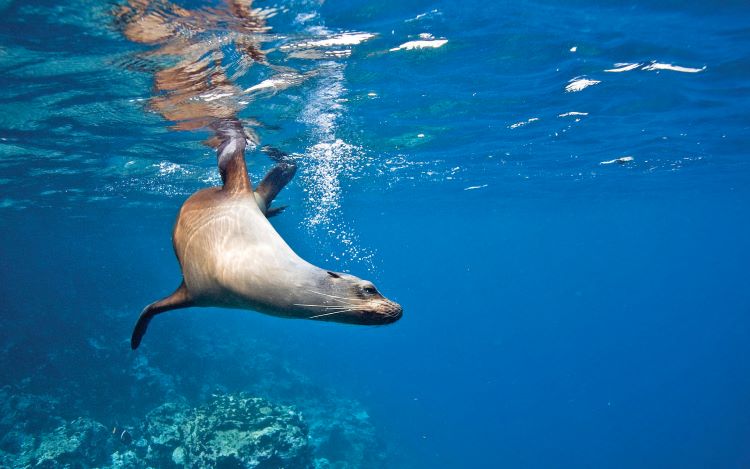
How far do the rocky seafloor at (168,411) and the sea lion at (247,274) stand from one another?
27.0 feet

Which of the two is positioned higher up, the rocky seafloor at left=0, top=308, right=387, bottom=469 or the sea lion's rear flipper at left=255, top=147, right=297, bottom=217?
the sea lion's rear flipper at left=255, top=147, right=297, bottom=217

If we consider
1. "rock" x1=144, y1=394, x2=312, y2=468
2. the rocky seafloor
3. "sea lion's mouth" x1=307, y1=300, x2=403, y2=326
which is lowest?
the rocky seafloor

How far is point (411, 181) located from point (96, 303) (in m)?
19.8

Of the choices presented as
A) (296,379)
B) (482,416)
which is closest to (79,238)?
(296,379)

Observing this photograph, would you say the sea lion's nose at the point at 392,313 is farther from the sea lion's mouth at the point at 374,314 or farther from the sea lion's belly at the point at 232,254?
the sea lion's belly at the point at 232,254

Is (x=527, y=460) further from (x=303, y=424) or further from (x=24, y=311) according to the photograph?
(x=24, y=311)

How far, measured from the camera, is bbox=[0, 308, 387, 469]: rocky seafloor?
35.2 feet

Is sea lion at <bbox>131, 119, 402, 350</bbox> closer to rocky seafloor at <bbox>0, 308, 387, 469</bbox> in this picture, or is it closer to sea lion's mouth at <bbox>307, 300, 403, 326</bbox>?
sea lion's mouth at <bbox>307, 300, 403, 326</bbox>

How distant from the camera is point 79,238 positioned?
139 feet

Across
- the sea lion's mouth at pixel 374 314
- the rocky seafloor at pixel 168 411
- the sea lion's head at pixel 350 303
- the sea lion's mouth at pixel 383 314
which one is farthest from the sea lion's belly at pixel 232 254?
the rocky seafloor at pixel 168 411

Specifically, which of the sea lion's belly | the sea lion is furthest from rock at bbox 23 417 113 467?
the sea lion's belly

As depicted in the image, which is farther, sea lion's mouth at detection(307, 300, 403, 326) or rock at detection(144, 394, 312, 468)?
rock at detection(144, 394, 312, 468)

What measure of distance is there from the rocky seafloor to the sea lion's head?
30.9 ft

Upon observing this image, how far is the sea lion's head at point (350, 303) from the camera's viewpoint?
6.72 ft
